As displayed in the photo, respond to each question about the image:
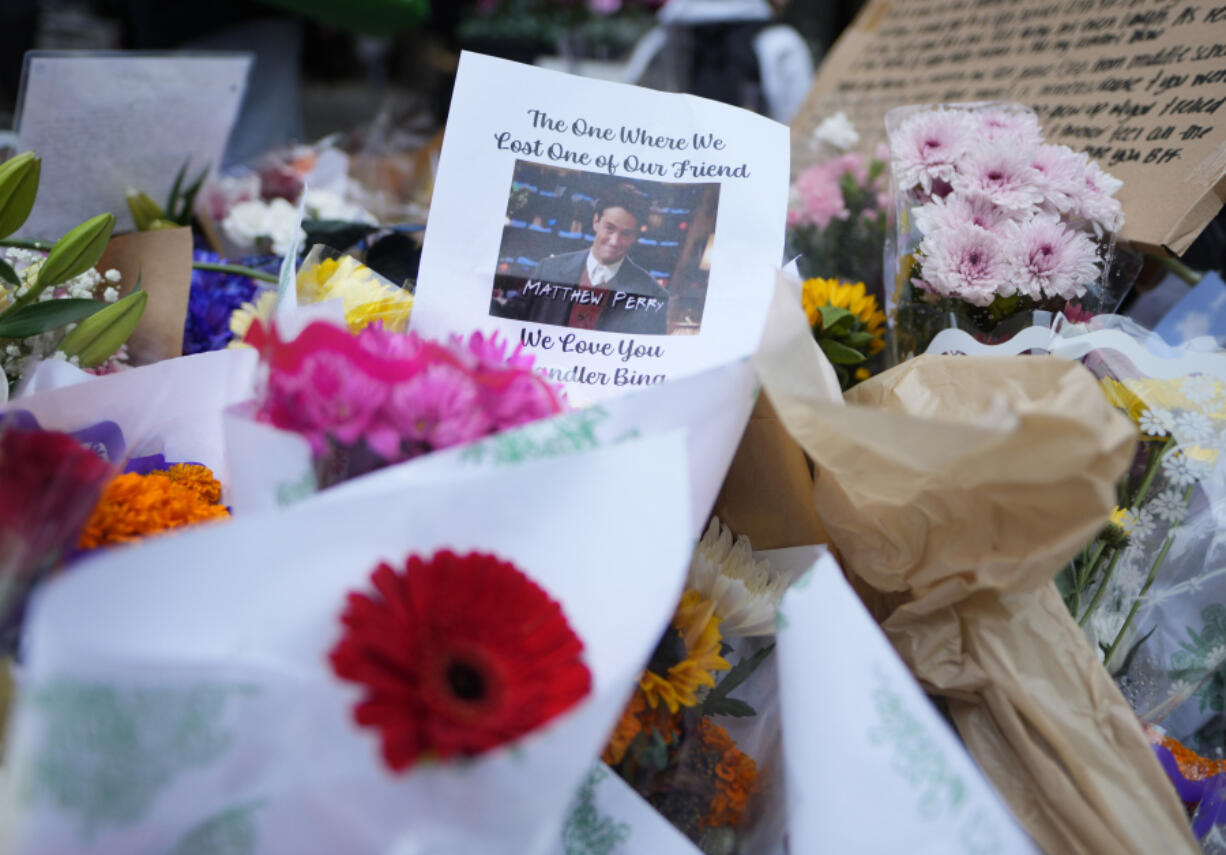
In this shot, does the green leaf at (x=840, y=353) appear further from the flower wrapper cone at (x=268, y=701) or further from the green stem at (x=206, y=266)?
the green stem at (x=206, y=266)

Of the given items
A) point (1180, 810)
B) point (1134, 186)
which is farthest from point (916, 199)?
point (1180, 810)

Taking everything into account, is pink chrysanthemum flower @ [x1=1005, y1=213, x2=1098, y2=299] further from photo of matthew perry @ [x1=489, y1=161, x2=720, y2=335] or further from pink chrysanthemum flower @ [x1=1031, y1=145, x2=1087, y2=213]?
photo of matthew perry @ [x1=489, y1=161, x2=720, y2=335]

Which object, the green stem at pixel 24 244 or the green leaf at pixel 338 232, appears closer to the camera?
the green stem at pixel 24 244

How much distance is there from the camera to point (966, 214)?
2.63ft

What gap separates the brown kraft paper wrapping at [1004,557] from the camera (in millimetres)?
492

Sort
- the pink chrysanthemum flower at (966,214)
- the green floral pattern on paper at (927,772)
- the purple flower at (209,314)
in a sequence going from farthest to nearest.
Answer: the purple flower at (209,314) < the pink chrysanthemum flower at (966,214) < the green floral pattern on paper at (927,772)

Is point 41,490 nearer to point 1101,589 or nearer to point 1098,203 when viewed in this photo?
point 1101,589

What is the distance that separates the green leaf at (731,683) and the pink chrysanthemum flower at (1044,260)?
44cm

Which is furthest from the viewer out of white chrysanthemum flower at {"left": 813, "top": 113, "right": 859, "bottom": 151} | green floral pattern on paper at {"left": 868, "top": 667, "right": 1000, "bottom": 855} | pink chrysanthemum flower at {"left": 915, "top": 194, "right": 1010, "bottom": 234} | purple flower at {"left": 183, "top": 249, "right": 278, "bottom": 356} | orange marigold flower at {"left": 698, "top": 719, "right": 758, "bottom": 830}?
white chrysanthemum flower at {"left": 813, "top": 113, "right": 859, "bottom": 151}

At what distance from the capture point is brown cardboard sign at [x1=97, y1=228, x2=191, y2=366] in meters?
Result: 0.84

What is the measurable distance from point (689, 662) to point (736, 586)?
0.27 ft

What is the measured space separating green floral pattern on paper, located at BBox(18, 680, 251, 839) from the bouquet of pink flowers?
158mm

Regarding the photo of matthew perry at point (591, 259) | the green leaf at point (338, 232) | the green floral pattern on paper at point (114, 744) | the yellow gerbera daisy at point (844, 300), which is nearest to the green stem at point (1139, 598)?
the yellow gerbera daisy at point (844, 300)

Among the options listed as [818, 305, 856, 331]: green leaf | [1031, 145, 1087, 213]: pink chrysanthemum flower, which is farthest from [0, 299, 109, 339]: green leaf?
[1031, 145, 1087, 213]: pink chrysanthemum flower
